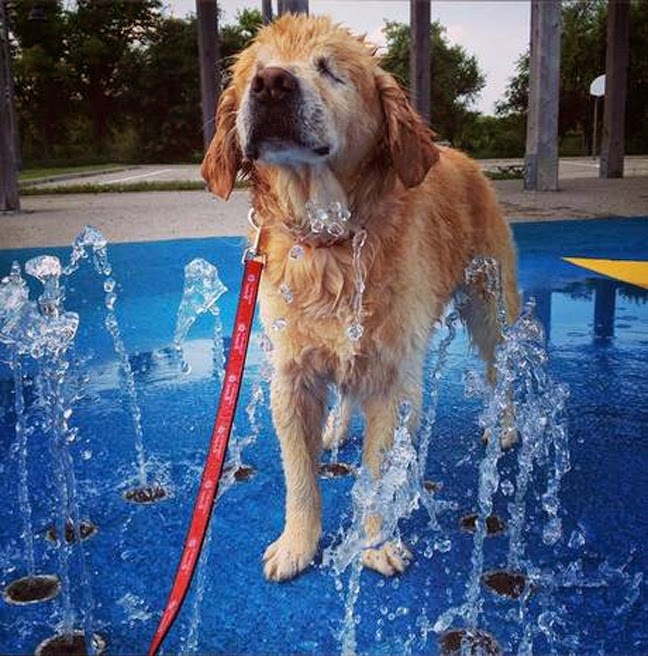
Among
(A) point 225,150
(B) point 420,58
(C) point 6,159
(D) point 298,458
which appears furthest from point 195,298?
(B) point 420,58

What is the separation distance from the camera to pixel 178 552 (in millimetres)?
2582

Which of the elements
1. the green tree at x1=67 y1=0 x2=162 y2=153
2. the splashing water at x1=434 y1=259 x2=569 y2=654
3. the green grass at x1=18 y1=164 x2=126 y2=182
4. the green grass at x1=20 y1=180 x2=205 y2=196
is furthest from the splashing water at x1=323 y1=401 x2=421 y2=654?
the green tree at x1=67 y1=0 x2=162 y2=153

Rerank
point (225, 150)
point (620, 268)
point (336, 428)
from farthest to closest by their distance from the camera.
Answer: point (620, 268), point (336, 428), point (225, 150)

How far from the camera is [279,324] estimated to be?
248cm

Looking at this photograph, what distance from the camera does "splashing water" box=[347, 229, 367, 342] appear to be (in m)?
2.43

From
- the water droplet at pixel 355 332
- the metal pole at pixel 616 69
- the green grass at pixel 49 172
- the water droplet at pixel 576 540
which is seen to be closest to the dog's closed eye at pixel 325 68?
the water droplet at pixel 355 332

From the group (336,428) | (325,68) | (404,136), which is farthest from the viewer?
(336,428)

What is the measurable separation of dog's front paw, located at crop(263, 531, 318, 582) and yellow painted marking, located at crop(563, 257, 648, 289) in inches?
180

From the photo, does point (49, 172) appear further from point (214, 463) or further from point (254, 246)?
point (214, 463)

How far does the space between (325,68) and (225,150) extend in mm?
443

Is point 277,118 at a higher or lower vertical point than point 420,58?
lower

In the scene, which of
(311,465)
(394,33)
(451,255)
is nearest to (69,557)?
(311,465)

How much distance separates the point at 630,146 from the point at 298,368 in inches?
1249

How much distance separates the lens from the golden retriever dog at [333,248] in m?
2.43
